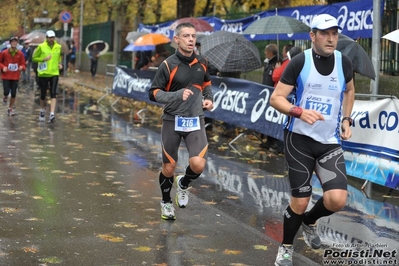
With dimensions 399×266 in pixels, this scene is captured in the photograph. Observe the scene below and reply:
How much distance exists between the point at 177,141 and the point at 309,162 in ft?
6.95

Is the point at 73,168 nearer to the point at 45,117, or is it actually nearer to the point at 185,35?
the point at 185,35

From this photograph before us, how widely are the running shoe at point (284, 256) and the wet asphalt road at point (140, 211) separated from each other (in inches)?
9.2

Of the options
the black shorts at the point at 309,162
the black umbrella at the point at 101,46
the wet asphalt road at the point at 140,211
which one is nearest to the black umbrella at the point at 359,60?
the wet asphalt road at the point at 140,211

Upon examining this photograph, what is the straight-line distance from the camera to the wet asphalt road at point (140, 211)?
22.8 ft

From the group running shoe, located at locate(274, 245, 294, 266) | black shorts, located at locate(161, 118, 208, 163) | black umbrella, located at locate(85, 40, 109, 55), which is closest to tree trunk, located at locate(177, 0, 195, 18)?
black umbrella, located at locate(85, 40, 109, 55)

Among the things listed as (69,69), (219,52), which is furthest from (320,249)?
(69,69)

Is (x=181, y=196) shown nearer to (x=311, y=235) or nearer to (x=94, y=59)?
(x=311, y=235)

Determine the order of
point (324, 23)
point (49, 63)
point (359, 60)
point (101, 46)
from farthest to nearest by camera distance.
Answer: point (101, 46), point (49, 63), point (359, 60), point (324, 23)

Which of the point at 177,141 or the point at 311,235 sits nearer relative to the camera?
the point at 311,235

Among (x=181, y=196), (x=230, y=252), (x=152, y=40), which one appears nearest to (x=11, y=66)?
(x=152, y=40)

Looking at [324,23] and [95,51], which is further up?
[324,23]

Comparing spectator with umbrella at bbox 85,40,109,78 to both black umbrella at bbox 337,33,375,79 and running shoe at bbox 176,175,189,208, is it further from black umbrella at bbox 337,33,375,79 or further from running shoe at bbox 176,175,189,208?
running shoe at bbox 176,175,189,208

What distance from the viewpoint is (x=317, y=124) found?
21.2 feet

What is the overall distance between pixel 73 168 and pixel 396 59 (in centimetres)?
600
